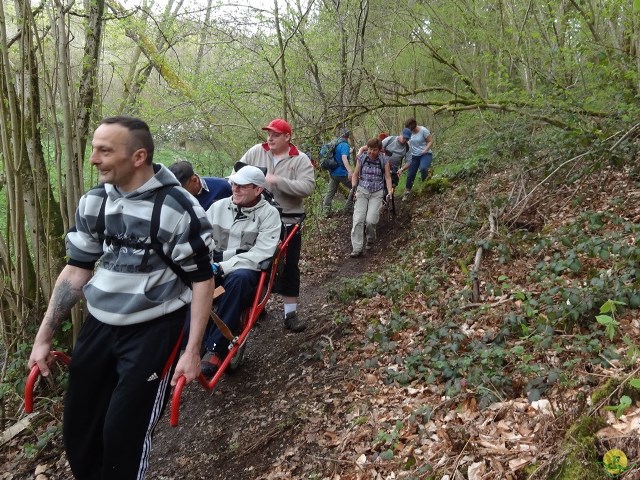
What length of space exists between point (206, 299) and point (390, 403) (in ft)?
5.79

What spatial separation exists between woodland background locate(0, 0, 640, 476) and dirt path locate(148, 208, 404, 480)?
152cm

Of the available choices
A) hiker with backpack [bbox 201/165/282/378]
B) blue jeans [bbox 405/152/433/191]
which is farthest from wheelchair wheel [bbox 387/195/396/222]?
hiker with backpack [bbox 201/165/282/378]

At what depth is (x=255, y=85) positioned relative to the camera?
997 cm

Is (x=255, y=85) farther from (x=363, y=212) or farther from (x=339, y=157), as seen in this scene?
(x=363, y=212)

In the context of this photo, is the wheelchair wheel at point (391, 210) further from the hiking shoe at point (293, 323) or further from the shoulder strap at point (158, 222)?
the shoulder strap at point (158, 222)

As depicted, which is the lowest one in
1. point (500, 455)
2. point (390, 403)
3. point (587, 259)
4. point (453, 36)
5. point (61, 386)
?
point (61, 386)

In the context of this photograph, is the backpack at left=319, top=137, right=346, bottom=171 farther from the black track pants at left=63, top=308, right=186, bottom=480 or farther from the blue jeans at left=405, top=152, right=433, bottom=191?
the black track pants at left=63, top=308, right=186, bottom=480

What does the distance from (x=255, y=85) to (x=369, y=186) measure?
3.68 metres

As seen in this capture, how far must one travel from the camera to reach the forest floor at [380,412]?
244 cm

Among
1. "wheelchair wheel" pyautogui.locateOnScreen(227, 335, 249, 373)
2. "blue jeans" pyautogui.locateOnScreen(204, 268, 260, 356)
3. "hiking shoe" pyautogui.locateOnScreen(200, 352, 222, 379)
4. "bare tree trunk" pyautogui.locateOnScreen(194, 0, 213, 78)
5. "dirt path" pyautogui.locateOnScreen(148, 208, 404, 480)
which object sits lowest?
"dirt path" pyautogui.locateOnScreen(148, 208, 404, 480)

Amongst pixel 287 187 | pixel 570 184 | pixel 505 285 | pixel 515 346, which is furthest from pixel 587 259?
pixel 287 187

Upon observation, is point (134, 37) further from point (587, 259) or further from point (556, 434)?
point (556, 434)

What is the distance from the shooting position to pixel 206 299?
2.47 meters

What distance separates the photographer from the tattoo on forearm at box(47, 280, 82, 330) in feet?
8.47
